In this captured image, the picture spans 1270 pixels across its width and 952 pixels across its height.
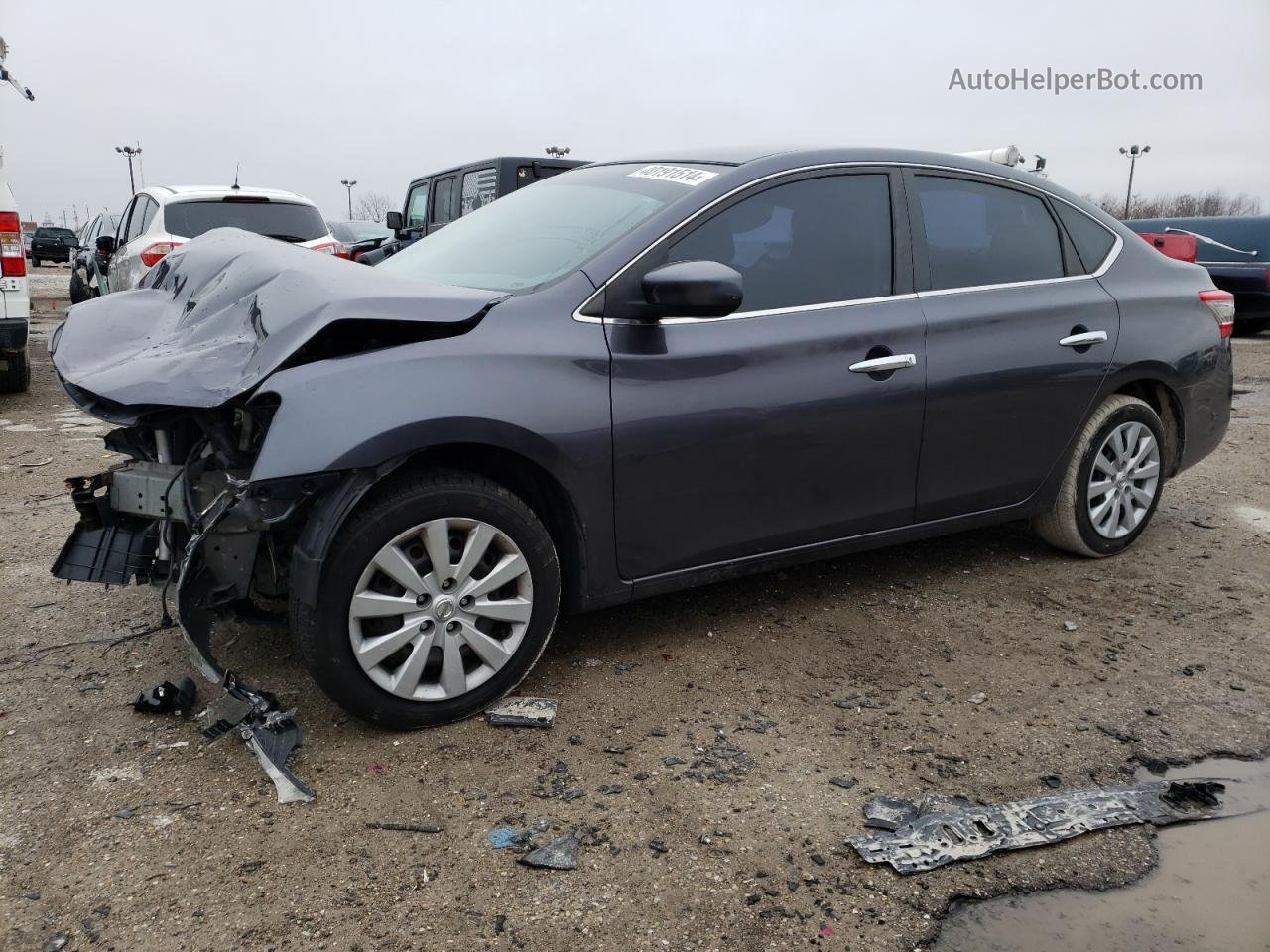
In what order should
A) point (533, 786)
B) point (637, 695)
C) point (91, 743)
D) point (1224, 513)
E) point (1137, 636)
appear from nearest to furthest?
point (533, 786) < point (91, 743) < point (637, 695) < point (1137, 636) < point (1224, 513)

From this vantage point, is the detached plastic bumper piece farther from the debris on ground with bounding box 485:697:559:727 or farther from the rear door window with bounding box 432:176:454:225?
the rear door window with bounding box 432:176:454:225

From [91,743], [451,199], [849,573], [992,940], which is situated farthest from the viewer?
[451,199]

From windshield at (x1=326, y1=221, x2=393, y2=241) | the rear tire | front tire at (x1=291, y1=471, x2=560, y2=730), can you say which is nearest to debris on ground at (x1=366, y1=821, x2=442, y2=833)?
front tire at (x1=291, y1=471, x2=560, y2=730)

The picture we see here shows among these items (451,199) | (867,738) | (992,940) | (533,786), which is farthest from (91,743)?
(451,199)

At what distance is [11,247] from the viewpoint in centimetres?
713

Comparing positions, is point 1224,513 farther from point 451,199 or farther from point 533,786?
point 451,199

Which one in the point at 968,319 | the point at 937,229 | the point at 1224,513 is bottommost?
the point at 1224,513

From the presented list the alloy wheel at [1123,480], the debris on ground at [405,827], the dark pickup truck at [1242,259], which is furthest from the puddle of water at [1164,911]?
the dark pickup truck at [1242,259]

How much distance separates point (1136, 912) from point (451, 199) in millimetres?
12210

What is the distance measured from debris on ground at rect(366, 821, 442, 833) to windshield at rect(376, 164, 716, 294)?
157 centimetres

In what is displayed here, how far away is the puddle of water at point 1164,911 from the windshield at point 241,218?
8428mm

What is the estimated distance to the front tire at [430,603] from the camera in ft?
8.73

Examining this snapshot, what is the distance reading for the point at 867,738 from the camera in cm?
287

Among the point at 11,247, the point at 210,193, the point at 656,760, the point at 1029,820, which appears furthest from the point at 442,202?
the point at 1029,820
